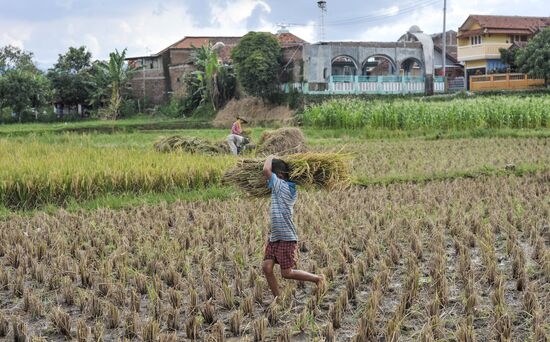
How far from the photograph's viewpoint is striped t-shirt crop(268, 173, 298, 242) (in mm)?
4344

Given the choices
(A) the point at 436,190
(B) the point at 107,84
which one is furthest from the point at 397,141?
(B) the point at 107,84

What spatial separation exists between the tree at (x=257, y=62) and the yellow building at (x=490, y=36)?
11886 mm

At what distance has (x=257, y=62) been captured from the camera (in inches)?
1071

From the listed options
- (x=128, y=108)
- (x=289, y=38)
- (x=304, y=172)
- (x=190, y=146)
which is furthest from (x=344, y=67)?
(x=304, y=172)

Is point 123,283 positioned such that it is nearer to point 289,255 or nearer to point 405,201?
point 289,255

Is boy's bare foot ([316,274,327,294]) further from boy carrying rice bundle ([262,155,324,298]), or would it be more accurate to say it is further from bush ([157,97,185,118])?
bush ([157,97,185,118])

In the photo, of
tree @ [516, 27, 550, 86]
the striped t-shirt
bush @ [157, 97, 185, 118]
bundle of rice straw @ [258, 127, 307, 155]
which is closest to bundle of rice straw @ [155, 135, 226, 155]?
bundle of rice straw @ [258, 127, 307, 155]

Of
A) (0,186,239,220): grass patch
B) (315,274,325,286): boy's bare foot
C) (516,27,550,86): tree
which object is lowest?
(315,274,325,286): boy's bare foot

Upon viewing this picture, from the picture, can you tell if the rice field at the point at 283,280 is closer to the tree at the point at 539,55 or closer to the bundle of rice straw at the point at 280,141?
the bundle of rice straw at the point at 280,141

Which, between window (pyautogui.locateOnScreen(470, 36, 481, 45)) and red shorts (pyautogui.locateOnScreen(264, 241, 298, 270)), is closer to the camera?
red shorts (pyautogui.locateOnScreen(264, 241, 298, 270))

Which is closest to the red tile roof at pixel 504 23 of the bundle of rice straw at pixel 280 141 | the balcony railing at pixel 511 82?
the balcony railing at pixel 511 82

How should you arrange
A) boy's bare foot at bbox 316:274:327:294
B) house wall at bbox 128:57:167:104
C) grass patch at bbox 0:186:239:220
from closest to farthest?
boy's bare foot at bbox 316:274:327:294
grass patch at bbox 0:186:239:220
house wall at bbox 128:57:167:104

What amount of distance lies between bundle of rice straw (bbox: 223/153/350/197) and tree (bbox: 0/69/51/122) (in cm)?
2691

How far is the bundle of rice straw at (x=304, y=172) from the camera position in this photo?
15.5 ft
